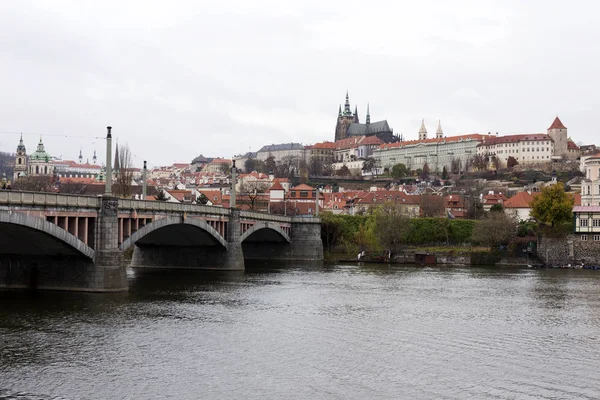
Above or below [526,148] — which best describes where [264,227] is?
below

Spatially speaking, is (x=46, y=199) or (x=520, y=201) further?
(x=520, y=201)

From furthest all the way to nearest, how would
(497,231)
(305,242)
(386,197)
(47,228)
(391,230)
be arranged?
(386,197)
(391,230)
(305,242)
(497,231)
(47,228)

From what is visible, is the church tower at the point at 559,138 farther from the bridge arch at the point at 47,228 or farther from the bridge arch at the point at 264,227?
the bridge arch at the point at 47,228

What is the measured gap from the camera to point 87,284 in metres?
41.5

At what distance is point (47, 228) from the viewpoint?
3647 centimetres

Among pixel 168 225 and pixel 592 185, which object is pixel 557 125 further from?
pixel 168 225

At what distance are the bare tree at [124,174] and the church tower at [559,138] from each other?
418ft

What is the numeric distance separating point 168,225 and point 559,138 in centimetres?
15562

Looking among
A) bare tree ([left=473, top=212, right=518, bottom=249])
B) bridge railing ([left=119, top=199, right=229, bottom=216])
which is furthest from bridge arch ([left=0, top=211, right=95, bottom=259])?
bare tree ([left=473, top=212, right=518, bottom=249])

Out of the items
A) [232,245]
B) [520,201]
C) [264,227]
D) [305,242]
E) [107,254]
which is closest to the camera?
[107,254]

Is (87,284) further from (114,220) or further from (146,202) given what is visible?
(146,202)

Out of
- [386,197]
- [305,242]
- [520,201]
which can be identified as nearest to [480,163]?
[386,197]

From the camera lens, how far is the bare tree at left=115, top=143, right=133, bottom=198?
82500mm

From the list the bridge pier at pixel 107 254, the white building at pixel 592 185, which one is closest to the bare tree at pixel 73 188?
the white building at pixel 592 185
